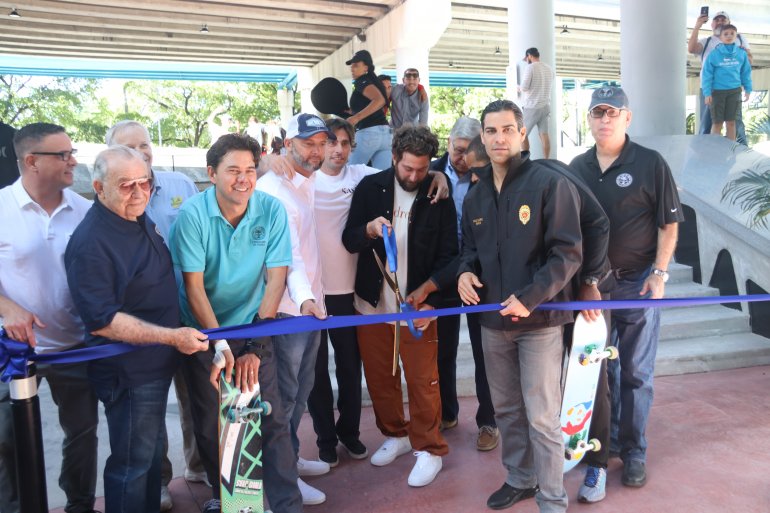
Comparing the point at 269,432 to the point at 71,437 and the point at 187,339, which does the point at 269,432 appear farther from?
the point at 71,437

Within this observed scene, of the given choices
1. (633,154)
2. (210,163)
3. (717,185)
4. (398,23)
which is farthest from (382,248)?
(398,23)

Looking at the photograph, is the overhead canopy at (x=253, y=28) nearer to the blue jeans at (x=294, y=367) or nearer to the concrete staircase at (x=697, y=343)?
the concrete staircase at (x=697, y=343)

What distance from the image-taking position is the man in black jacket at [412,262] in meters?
3.71

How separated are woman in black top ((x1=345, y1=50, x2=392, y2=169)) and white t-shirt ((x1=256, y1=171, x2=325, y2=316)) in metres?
3.13

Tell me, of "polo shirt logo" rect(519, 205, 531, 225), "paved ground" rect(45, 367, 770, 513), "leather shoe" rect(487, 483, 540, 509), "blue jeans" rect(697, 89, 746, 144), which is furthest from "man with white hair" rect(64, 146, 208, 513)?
"blue jeans" rect(697, 89, 746, 144)

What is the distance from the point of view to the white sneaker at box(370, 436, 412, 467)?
405 cm

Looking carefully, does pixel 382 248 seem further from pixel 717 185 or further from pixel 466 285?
pixel 717 185

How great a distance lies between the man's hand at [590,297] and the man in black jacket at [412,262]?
29.9 inches

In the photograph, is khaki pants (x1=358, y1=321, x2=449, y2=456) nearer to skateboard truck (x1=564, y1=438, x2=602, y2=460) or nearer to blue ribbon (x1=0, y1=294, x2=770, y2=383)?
blue ribbon (x1=0, y1=294, x2=770, y2=383)

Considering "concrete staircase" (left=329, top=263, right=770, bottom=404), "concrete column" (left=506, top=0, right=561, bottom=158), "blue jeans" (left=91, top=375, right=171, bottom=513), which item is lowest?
"concrete staircase" (left=329, top=263, right=770, bottom=404)

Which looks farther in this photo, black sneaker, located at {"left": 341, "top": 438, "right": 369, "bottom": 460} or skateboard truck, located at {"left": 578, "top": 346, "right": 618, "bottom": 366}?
black sneaker, located at {"left": 341, "top": 438, "right": 369, "bottom": 460}

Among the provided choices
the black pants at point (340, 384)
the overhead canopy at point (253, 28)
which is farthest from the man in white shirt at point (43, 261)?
the overhead canopy at point (253, 28)

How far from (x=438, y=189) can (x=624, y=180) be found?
3.51 ft

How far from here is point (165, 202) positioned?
3.67 m
